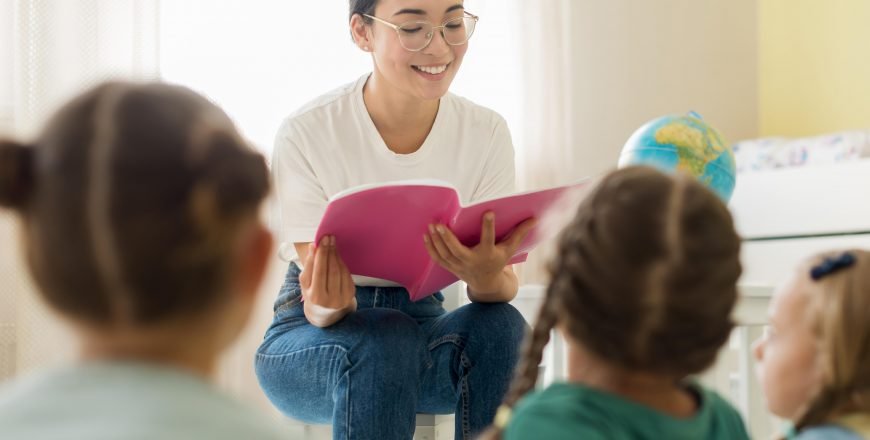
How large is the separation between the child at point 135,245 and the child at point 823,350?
0.54 m

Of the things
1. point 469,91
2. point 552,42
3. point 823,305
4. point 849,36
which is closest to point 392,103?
point 823,305

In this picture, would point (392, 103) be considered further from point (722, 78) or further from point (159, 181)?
point (722, 78)

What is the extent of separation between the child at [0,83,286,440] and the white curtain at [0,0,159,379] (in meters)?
1.94

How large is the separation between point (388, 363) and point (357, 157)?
493 millimetres

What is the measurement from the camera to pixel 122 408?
566mm

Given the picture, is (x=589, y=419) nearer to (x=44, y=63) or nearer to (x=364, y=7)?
(x=364, y=7)

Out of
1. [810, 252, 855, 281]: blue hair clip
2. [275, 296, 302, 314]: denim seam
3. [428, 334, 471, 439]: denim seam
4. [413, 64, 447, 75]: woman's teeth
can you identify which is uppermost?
[413, 64, 447, 75]: woman's teeth

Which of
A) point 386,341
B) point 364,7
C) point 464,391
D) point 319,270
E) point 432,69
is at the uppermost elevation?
point 364,7

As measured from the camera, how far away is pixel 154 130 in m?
0.62

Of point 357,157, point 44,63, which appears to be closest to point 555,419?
point 357,157

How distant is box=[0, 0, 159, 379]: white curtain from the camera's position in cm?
250

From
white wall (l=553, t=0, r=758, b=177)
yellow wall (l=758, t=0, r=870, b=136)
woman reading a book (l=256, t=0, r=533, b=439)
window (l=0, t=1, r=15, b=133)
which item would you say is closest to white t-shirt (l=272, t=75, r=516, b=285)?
woman reading a book (l=256, t=0, r=533, b=439)

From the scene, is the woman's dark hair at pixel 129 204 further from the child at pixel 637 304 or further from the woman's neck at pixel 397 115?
the woman's neck at pixel 397 115

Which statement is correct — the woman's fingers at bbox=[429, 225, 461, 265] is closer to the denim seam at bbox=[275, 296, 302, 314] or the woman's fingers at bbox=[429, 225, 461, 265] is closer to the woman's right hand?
the woman's right hand
